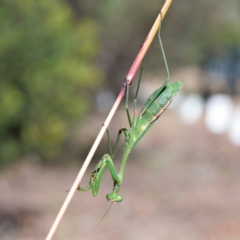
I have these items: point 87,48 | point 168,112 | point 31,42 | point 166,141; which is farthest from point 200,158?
point 168,112

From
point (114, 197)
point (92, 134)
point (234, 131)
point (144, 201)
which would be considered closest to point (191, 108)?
point (234, 131)

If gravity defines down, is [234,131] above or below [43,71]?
above

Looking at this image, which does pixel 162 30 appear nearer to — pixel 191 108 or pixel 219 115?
pixel 219 115

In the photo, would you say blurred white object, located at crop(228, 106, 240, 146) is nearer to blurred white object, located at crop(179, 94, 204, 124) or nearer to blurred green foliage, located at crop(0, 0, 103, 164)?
blurred white object, located at crop(179, 94, 204, 124)

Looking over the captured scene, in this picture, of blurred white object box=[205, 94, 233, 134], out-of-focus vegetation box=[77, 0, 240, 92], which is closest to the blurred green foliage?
out-of-focus vegetation box=[77, 0, 240, 92]

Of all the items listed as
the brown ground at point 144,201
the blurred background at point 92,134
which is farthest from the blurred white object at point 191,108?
the brown ground at point 144,201

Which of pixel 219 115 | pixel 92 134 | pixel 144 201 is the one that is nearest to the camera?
pixel 144 201

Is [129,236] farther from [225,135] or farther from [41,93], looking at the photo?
[225,135]
